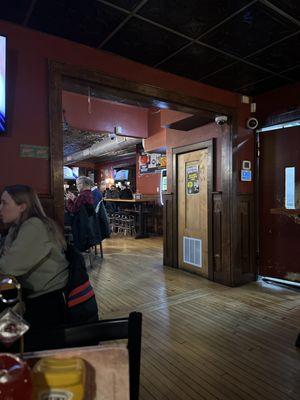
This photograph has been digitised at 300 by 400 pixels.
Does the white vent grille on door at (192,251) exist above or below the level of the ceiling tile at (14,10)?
below

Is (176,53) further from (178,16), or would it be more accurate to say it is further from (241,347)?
(241,347)

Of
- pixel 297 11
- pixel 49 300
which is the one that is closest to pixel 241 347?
pixel 49 300

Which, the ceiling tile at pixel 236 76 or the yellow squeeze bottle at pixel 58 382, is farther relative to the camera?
the ceiling tile at pixel 236 76

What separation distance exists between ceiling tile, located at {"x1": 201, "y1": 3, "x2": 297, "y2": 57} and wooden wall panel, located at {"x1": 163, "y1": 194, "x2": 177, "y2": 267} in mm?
2562

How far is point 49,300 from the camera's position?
146cm

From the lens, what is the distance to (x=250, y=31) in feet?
7.74

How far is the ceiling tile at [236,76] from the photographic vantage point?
3055 millimetres

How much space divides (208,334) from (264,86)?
2966 mm

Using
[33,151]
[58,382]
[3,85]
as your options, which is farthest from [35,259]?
[3,85]

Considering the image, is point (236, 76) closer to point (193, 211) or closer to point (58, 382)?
point (193, 211)

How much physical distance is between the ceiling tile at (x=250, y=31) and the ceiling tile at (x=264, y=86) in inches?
33.4

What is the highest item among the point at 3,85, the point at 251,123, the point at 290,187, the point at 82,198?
the point at 251,123

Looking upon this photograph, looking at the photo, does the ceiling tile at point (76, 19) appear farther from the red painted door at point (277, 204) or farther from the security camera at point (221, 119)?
the red painted door at point (277, 204)

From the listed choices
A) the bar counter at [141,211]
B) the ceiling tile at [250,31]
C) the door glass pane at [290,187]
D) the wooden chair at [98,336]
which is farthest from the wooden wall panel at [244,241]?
the bar counter at [141,211]
